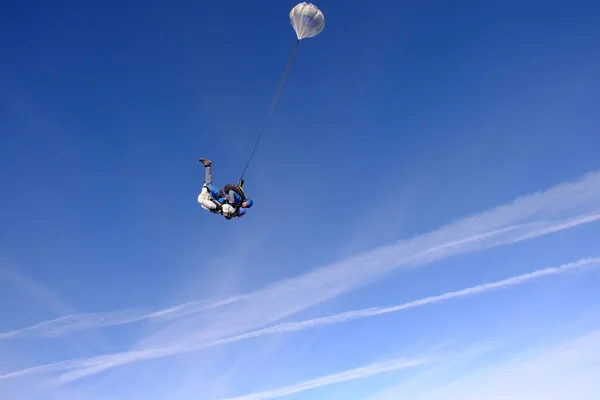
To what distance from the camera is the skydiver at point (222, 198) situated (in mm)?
27406

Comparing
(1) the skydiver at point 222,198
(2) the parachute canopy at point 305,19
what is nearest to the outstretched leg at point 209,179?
(1) the skydiver at point 222,198

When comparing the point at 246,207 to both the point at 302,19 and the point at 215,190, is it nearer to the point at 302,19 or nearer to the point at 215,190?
the point at 215,190

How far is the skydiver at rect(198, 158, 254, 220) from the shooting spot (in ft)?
89.9

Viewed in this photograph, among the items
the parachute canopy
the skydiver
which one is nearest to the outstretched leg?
the skydiver

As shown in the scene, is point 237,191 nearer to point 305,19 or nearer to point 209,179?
point 209,179

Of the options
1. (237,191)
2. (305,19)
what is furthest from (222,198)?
(305,19)

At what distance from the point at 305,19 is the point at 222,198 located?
38.2 ft

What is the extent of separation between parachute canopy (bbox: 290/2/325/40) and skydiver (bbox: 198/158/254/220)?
30.9 ft

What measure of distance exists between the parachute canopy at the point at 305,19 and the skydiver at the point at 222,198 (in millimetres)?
9428

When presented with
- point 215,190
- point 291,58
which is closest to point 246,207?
point 215,190

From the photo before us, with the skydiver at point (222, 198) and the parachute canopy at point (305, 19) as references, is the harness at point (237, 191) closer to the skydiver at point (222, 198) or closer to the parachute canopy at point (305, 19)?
the skydiver at point (222, 198)

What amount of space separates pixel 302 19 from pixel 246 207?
1175 cm

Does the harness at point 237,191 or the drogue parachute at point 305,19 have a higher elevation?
the drogue parachute at point 305,19

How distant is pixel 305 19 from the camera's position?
86.7ft
